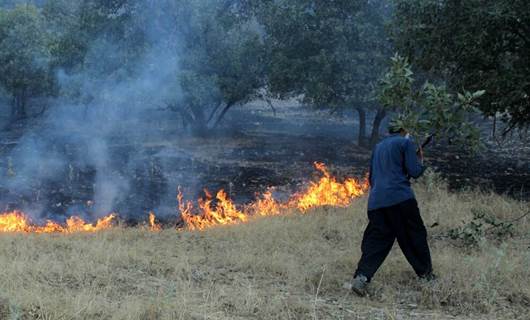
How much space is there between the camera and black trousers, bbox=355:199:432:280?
5.65 metres

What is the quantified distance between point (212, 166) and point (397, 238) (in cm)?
1178

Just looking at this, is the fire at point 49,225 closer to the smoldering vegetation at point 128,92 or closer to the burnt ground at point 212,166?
the burnt ground at point 212,166

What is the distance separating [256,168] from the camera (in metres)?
17.0

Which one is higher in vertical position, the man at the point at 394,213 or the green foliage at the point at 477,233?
the man at the point at 394,213

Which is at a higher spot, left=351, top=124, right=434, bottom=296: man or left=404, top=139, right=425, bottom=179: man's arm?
left=404, top=139, right=425, bottom=179: man's arm

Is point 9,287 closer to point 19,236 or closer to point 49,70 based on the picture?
point 19,236

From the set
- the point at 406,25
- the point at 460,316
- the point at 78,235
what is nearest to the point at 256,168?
the point at 406,25

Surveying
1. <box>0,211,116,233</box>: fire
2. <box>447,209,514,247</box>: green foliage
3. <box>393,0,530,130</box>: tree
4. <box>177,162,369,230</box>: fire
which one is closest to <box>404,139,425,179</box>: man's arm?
<box>447,209,514,247</box>: green foliage

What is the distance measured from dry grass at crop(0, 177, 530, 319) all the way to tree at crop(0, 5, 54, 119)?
15.6 meters

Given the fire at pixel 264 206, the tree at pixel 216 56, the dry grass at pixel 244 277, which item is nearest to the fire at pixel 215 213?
the fire at pixel 264 206

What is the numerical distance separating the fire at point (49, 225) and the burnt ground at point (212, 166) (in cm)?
72

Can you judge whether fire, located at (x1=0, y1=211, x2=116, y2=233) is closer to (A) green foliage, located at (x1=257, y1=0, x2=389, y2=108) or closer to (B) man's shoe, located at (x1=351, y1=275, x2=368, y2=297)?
(B) man's shoe, located at (x1=351, y1=275, x2=368, y2=297)

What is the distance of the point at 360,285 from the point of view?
5.50m

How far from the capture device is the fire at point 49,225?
9363mm
